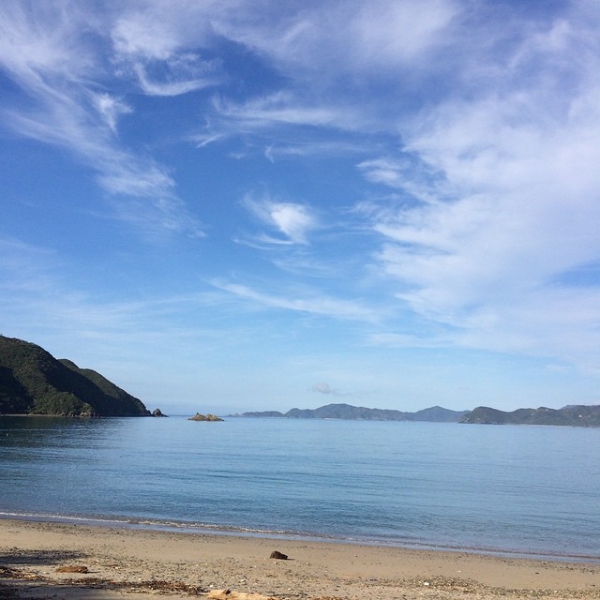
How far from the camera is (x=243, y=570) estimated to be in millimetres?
19484

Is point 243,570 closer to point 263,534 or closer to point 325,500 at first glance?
point 263,534

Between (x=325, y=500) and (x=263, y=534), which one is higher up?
(x=263, y=534)

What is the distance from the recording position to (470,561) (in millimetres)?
23797

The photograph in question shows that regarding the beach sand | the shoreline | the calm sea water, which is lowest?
the calm sea water

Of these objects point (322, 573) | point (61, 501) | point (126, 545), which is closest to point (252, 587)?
point (322, 573)

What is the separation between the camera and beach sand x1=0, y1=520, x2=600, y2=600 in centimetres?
1539

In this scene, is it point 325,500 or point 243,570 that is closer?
point 243,570

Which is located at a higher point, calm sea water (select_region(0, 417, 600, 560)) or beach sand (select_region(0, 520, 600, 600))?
beach sand (select_region(0, 520, 600, 600))

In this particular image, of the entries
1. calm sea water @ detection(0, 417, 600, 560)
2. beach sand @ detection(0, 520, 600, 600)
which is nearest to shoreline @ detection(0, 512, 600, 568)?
calm sea water @ detection(0, 417, 600, 560)

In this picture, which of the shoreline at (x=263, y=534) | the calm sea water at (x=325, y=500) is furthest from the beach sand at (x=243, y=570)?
the calm sea water at (x=325, y=500)

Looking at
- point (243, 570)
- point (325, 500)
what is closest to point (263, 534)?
point (243, 570)

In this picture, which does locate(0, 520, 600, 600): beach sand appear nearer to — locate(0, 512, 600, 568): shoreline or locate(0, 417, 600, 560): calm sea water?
locate(0, 512, 600, 568): shoreline

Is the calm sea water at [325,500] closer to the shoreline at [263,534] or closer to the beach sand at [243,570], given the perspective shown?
the shoreline at [263,534]

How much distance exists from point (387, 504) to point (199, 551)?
1964cm
